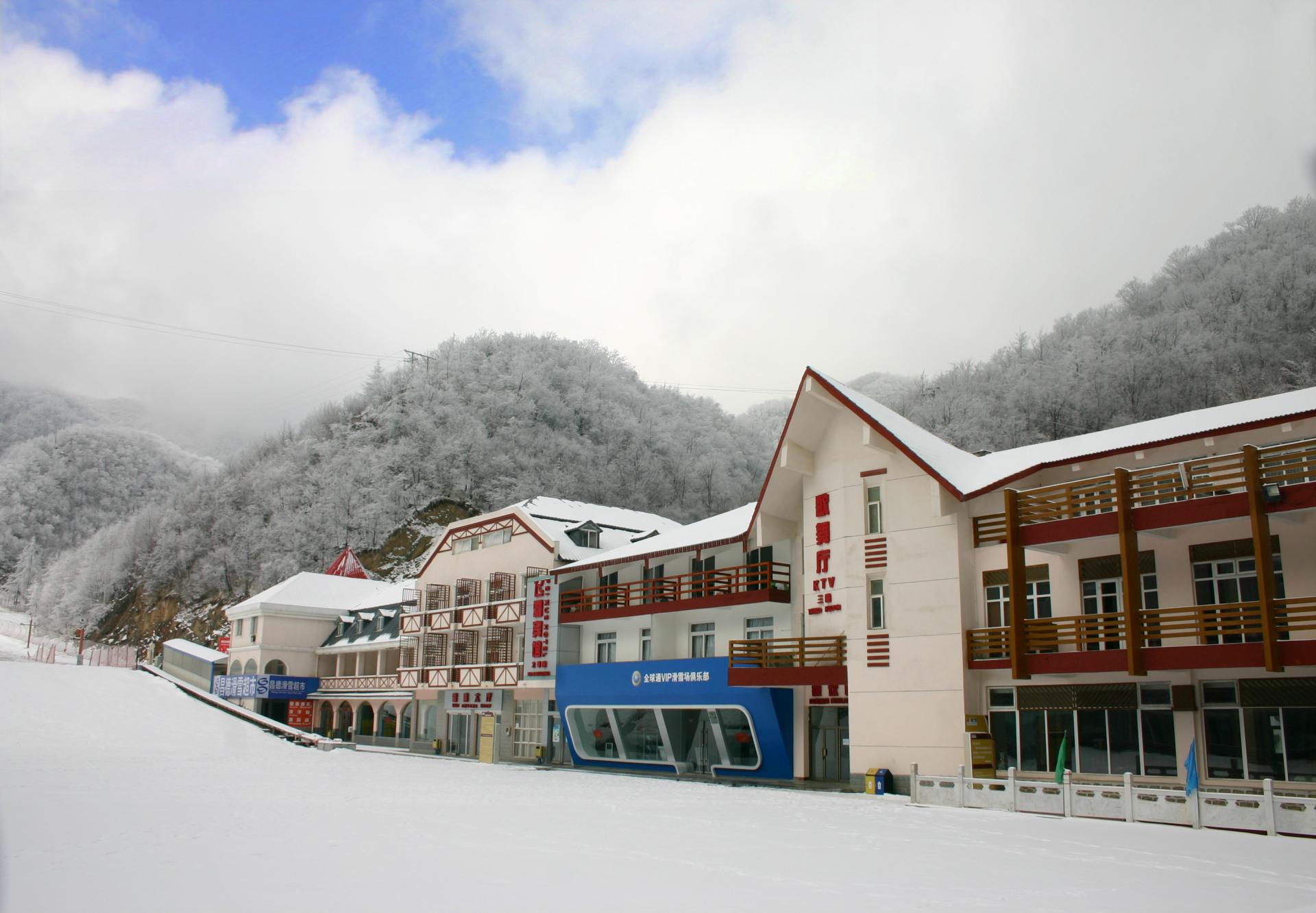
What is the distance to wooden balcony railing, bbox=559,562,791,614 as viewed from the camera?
108 feet

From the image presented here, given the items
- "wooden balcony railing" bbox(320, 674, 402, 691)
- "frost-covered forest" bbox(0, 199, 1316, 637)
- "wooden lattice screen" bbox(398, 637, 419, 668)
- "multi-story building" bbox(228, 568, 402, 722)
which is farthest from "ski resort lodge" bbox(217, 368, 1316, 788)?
"frost-covered forest" bbox(0, 199, 1316, 637)

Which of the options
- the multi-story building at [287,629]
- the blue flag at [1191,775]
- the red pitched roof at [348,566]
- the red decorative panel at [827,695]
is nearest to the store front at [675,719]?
the red decorative panel at [827,695]

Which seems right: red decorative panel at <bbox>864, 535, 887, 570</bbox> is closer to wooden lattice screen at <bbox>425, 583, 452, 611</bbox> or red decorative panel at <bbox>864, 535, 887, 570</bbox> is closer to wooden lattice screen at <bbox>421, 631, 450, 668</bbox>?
wooden lattice screen at <bbox>425, 583, 452, 611</bbox>

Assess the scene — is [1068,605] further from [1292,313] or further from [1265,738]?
[1292,313]

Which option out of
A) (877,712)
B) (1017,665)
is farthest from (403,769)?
(1017,665)

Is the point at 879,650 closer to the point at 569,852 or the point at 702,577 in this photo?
the point at 702,577

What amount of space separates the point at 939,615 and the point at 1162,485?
20.7ft

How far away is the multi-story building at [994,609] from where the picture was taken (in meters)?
21.3

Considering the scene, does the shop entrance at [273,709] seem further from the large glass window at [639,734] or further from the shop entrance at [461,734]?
the large glass window at [639,734]

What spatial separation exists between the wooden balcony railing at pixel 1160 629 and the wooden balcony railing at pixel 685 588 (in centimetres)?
827

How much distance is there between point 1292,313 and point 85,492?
151967 millimetres

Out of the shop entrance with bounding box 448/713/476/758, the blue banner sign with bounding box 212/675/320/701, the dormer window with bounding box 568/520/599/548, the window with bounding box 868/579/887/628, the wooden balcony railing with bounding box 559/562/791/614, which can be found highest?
the dormer window with bounding box 568/520/599/548

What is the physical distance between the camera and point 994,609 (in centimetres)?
2611

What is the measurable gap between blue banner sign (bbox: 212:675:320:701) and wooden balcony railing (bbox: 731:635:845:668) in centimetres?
3219
